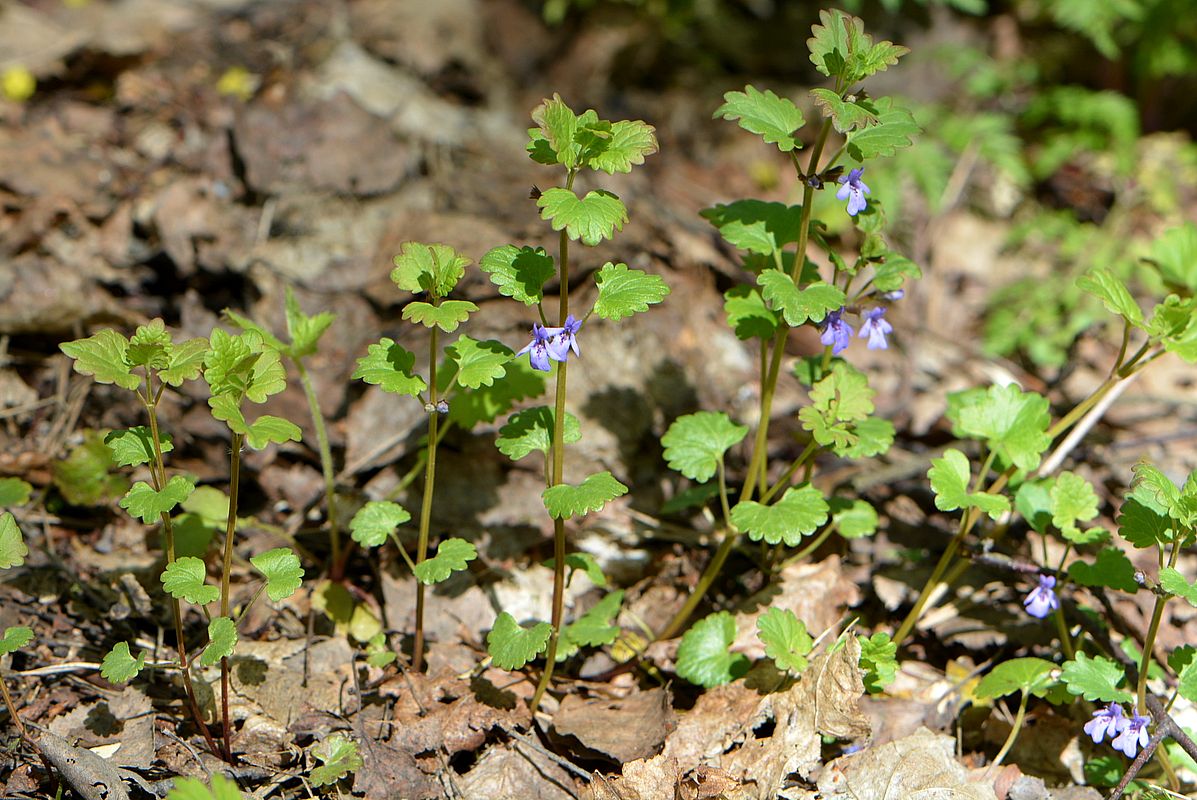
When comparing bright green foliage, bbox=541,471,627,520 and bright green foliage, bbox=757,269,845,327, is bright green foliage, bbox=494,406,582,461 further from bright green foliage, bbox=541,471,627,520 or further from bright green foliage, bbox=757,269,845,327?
bright green foliage, bbox=757,269,845,327

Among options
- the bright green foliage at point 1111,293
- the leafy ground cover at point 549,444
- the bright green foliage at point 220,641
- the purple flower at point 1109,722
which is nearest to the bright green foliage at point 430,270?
the leafy ground cover at point 549,444

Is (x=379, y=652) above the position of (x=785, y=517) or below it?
below

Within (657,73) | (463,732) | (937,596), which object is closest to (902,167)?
(657,73)

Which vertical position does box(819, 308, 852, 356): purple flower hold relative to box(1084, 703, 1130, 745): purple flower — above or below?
above

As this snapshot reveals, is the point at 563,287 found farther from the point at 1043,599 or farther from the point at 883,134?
the point at 1043,599

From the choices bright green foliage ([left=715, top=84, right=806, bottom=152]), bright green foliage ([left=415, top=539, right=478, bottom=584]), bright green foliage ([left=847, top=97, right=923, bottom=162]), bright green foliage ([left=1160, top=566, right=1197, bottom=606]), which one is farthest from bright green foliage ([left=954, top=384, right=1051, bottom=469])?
bright green foliage ([left=415, top=539, right=478, bottom=584])

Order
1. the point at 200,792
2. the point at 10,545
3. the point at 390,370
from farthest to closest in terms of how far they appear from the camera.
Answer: the point at 390,370
the point at 10,545
the point at 200,792

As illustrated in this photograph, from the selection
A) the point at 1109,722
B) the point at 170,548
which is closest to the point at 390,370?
the point at 170,548
